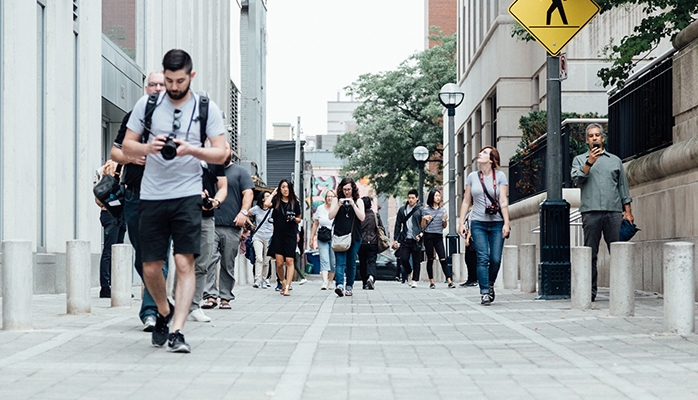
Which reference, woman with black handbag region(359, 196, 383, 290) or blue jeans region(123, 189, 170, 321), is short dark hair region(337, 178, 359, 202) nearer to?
woman with black handbag region(359, 196, 383, 290)

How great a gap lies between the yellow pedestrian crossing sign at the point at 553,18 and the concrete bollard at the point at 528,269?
3.38 meters

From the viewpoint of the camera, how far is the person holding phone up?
1195 centimetres

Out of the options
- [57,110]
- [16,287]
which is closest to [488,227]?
[16,287]

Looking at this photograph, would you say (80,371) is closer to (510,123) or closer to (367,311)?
(367,311)

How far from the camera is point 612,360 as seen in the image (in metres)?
7.08

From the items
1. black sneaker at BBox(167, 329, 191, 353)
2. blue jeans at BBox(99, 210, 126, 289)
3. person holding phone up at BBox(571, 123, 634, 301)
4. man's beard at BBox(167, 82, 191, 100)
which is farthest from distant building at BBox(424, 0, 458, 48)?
black sneaker at BBox(167, 329, 191, 353)

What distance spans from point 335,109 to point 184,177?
6979 inches

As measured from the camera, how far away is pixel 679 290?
28.1 feet

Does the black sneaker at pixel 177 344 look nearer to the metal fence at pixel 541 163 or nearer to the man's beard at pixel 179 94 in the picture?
the man's beard at pixel 179 94

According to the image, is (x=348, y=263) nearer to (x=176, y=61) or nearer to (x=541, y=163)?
(x=541, y=163)

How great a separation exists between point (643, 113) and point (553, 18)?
7.75 ft

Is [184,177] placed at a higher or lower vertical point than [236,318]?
higher

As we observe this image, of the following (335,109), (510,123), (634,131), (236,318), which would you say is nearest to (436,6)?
(510,123)

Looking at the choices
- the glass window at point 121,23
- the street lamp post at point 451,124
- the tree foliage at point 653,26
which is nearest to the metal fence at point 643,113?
the tree foliage at point 653,26
